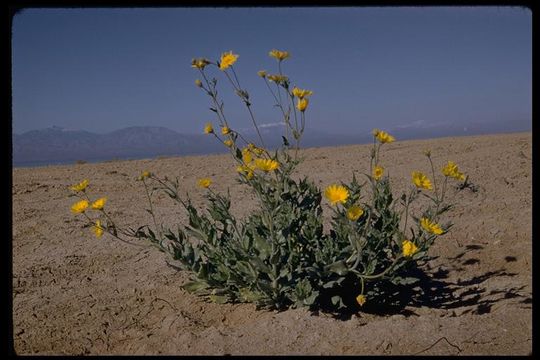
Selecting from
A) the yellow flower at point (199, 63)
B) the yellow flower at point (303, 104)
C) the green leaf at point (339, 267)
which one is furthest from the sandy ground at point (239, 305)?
the yellow flower at point (199, 63)

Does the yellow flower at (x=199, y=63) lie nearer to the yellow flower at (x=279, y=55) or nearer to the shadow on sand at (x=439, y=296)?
the yellow flower at (x=279, y=55)

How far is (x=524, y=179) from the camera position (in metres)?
5.29

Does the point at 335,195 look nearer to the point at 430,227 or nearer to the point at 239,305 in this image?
the point at 430,227

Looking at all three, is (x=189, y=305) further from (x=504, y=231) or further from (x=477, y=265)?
(x=504, y=231)

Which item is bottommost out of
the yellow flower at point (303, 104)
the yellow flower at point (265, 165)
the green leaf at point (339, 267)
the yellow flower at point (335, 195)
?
the green leaf at point (339, 267)

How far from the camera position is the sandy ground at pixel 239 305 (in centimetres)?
230

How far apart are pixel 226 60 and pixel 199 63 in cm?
18

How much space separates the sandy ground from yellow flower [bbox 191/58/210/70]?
1.67 m

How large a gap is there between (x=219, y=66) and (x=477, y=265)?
278cm

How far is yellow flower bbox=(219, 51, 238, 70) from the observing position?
98.3 inches

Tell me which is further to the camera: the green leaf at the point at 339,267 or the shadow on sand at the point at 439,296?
the shadow on sand at the point at 439,296

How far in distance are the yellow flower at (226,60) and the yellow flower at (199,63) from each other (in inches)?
4.5

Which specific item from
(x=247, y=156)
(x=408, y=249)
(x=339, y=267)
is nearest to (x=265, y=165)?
(x=247, y=156)

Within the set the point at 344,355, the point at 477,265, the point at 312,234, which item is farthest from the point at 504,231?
the point at 344,355
